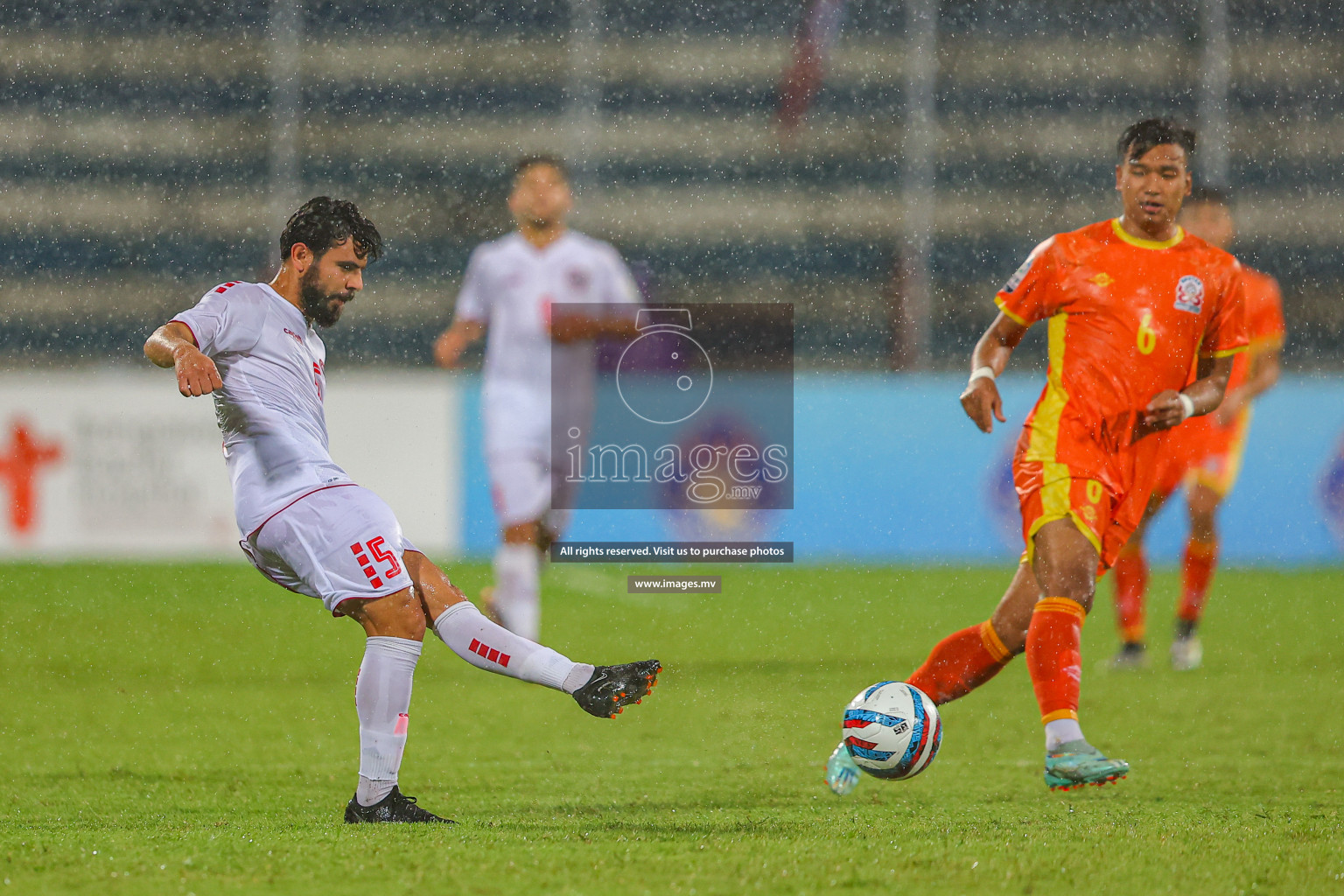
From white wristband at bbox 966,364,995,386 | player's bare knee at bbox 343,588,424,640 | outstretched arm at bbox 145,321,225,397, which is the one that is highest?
outstretched arm at bbox 145,321,225,397

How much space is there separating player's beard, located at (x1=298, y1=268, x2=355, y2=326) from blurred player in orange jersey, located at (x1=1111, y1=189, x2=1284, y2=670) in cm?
338

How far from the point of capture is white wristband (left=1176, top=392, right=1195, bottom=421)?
12.4 ft

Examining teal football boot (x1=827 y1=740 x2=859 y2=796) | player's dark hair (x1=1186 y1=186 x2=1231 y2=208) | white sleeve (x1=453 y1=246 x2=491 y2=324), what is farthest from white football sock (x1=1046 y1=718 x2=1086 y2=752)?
white sleeve (x1=453 y1=246 x2=491 y2=324)

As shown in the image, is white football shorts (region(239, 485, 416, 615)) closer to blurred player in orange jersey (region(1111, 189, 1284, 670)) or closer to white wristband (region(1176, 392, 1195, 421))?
white wristband (region(1176, 392, 1195, 421))

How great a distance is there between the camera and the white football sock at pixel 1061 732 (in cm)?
346

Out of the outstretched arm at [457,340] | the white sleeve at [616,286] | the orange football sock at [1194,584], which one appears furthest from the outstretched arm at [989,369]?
the orange football sock at [1194,584]

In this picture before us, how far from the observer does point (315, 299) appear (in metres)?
3.47

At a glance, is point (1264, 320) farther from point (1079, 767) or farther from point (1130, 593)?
point (1079, 767)

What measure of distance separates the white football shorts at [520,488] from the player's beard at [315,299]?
2710mm

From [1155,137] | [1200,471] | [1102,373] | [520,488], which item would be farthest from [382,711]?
[1200,471]

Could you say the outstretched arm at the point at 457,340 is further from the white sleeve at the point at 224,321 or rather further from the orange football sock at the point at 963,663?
the orange football sock at the point at 963,663

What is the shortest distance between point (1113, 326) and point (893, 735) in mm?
1209

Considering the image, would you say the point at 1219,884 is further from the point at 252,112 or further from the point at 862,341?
the point at 252,112

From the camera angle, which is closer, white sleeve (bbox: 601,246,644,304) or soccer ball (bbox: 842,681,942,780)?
soccer ball (bbox: 842,681,942,780)
